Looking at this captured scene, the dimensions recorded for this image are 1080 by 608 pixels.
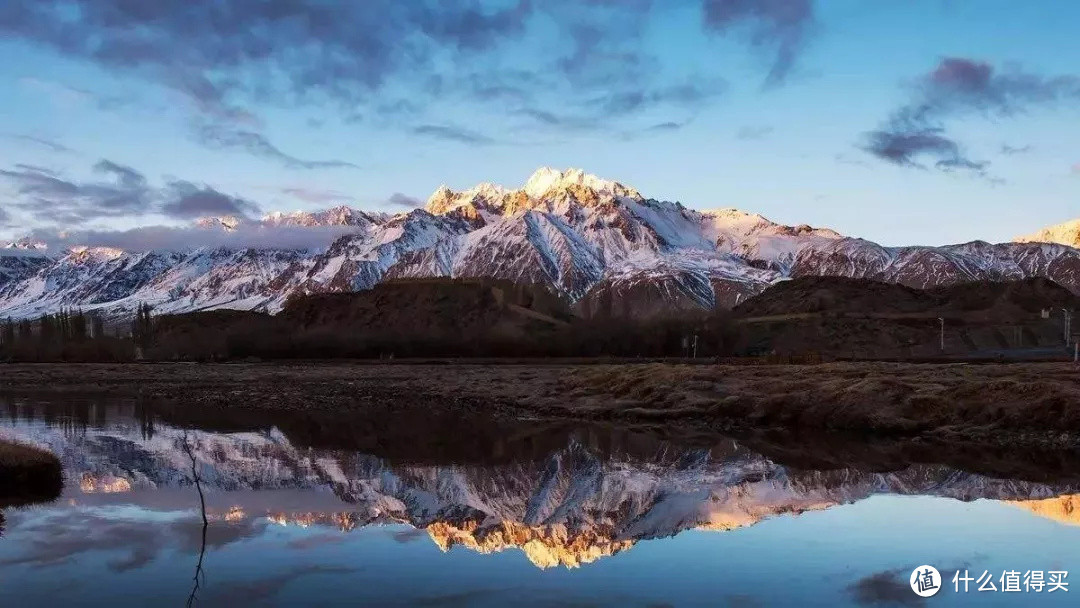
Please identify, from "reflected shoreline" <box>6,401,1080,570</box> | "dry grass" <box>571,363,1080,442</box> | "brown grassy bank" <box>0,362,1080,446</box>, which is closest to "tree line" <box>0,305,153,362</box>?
"brown grassy bank" <box>0,362,1080,446</box>

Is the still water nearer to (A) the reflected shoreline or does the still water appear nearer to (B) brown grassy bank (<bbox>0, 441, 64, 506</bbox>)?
(A) the reflected shoreline

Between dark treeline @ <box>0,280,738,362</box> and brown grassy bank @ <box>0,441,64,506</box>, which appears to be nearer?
brown grassy bank @ <box>0,441,64,506</box>

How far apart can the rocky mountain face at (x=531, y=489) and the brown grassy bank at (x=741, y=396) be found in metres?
7.18

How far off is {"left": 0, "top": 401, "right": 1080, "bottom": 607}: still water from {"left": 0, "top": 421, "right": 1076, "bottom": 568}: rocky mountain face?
10 centimetres

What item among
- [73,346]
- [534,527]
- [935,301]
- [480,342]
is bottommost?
[534,527]

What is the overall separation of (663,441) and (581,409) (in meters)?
12.9

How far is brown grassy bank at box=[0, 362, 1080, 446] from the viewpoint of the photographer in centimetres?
3609

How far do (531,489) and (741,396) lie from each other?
22504 mm

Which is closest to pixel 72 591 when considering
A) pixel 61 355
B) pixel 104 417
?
pixel 104 417

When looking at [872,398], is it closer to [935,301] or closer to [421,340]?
[421,340]

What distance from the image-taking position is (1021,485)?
84.3 ft

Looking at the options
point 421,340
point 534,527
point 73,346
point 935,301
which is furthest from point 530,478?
point 935,301

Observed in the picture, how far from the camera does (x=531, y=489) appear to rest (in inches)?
1042

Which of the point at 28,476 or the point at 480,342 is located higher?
the point at 480,342
